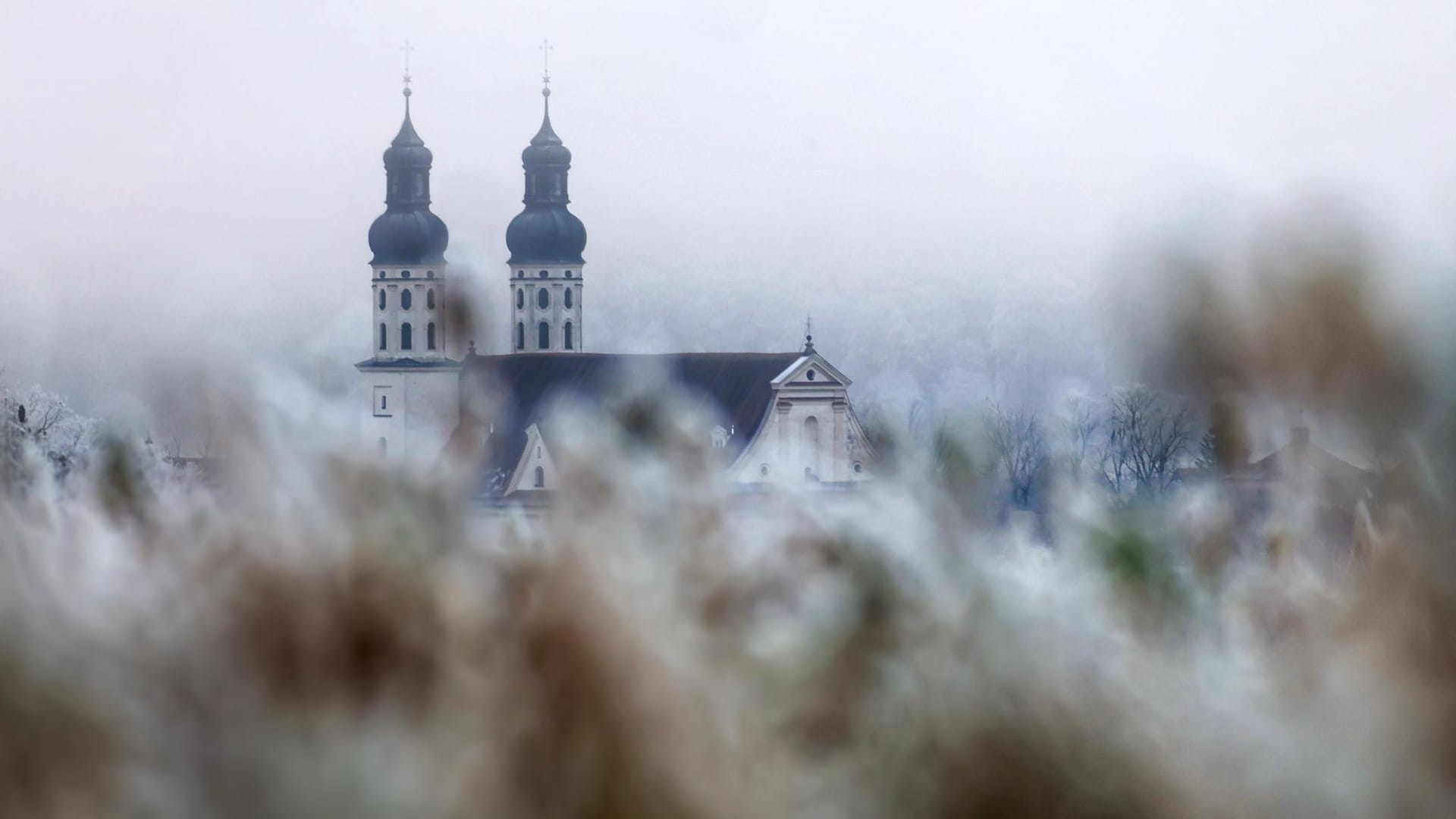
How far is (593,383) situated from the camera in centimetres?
6894

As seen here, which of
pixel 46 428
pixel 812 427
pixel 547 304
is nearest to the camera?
pixel 46 428

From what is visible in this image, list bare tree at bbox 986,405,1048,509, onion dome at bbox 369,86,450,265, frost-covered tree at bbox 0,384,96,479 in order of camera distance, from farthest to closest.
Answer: onion dome at bbox 369,86,450,265
bare tree at bbox 986,405,1048,509
frost-covered tree at bbox 0,384,96,479

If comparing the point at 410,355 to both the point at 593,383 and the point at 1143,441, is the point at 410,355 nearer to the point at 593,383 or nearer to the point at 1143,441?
the point at 593,383

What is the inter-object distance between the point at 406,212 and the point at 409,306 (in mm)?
2879

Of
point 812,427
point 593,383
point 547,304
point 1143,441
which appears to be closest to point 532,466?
point 593,383

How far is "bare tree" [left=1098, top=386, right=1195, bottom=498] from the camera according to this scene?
47.8m

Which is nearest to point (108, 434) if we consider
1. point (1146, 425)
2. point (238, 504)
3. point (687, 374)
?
point (238, 504)

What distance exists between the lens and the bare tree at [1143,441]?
47844mm

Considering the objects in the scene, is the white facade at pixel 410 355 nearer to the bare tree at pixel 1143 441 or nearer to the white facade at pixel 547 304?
the white facade at pixel 547 304

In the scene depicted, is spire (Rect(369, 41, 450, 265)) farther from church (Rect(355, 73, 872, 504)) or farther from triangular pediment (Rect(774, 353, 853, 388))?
triangular pediment (Rect(774, 353, 853, 388))

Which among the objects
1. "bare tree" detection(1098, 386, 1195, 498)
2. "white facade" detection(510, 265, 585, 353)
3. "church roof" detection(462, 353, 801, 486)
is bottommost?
"bare tree" detection(1098, 386, 1195, 498)

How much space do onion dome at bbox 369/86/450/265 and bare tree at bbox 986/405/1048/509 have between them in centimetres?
1708

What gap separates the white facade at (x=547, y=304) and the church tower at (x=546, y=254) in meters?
0.02

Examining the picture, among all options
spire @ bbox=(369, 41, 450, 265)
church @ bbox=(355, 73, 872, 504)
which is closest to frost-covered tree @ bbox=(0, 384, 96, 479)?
church @ bbox=(355, 73, 872, 504)
